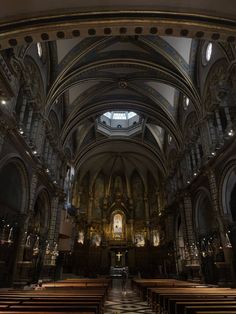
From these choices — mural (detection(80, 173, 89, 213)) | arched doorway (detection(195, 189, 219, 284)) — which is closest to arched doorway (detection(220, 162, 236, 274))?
arched doorway (detection(195, 189, 219, 284))

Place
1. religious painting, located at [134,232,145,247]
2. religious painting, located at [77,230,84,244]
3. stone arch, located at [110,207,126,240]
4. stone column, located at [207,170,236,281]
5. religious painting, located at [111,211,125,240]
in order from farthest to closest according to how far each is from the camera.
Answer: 1. religious painting, located at [111,211,125,240]
2. stone arch, located at [110,207,126,240]
3. religious painting, located at [134,232,145,247]
4. religious painting, located at [77,230,84,244]
5. stone column, located at [207,170,236,281]

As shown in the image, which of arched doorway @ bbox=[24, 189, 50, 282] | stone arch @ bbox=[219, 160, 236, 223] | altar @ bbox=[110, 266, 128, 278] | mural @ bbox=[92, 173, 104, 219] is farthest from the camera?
mural @ bbox=[92, 173, 104, 219]

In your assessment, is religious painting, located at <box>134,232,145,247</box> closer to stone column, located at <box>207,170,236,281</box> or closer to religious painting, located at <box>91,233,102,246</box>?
religious painting, located at <box>91,233,102,246</box>

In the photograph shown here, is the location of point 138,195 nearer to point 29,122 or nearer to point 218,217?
point 218,217

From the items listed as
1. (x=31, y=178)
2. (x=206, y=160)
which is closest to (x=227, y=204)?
(x=206, y=160)

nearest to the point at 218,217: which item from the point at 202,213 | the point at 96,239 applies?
the point at 202,213

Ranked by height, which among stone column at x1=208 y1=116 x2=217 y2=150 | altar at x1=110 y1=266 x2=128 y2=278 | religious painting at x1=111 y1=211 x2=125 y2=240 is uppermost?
stone column at x1=208 y1=116 x2=217 y2=150

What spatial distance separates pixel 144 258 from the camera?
112 feet

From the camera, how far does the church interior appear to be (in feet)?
26.6

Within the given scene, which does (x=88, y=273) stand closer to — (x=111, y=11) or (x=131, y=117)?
(x=131, y=117)

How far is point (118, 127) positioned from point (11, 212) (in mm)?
22646

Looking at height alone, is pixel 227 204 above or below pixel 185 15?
below

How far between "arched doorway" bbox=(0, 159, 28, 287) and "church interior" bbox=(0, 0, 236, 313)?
2.4 inches

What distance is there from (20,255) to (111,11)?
1283cm
